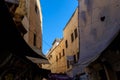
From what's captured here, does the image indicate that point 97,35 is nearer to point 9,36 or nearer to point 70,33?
point 9,36

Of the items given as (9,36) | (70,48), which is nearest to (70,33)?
(70,48)

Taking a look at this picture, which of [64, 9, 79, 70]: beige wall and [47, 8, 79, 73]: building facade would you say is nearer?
[47, 8, 79, 73]: building facade

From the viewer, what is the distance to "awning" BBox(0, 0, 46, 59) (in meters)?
5.48

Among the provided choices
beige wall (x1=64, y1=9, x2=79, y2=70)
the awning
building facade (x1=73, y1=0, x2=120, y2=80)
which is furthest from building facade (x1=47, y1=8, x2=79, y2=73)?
the awning

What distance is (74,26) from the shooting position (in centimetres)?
2748

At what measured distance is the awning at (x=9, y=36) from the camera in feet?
18.0

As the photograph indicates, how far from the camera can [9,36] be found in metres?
6.11

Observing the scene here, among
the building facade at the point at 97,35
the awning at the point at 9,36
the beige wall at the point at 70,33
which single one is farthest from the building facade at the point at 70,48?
the awning at the point at 9,36

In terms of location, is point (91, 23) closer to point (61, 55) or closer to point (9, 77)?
point (9, 77)

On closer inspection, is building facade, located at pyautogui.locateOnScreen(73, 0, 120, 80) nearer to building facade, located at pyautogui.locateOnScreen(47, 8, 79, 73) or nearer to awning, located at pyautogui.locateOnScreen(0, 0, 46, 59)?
awning, located at pyautogui.locateOnScreen(0, 0, 46, 59)

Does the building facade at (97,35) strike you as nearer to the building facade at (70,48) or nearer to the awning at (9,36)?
the awning at (9,36)

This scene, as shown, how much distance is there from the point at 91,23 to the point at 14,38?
11.7 meters

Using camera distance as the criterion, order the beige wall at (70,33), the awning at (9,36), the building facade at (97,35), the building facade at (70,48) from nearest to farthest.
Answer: the awning at (9,36) → the building facade at (97,35) → the building facade at (70,48) → the beige wall at (70,33)

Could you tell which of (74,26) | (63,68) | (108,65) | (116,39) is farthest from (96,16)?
(63,68)
